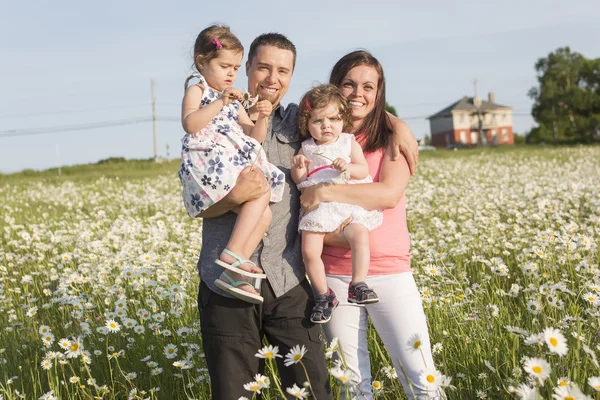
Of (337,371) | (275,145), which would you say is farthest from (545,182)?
(337,371)

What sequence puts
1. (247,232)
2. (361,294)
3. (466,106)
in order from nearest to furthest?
(247,232) < (361,294) < (466,106)

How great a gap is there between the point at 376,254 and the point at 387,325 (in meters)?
0.39

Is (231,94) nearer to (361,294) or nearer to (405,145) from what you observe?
(405,145)

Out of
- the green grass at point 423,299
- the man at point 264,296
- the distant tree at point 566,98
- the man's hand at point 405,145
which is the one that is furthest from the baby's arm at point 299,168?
the distant tree at point 566,98

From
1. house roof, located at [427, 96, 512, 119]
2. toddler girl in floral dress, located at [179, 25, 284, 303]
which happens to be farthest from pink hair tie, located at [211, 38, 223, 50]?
house roof, located at [427, 96, 512, 119]

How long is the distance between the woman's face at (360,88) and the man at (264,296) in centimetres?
39

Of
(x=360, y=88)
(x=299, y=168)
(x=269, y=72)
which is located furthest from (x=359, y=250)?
(x=269, y=72)

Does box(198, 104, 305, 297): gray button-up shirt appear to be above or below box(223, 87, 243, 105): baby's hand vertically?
below

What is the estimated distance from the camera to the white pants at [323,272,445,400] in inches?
126

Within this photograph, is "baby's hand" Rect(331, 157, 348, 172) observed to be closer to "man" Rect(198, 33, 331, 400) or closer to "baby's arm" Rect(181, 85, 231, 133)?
"man" Rect(198, 33, 331, 400)

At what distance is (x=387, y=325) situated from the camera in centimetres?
324

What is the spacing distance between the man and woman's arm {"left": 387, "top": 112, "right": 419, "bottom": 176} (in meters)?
0.69

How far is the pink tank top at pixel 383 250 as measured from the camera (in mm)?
3275

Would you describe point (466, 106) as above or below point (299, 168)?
→ above
